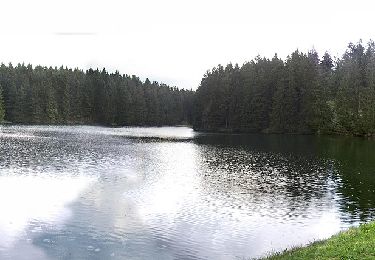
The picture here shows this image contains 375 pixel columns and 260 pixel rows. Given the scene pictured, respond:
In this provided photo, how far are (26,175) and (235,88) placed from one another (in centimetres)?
13237

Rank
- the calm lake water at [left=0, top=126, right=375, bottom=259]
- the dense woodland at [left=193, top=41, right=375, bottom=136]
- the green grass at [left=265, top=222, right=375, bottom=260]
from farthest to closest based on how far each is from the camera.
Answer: the dense woodland at [left=193, top=41, right=375, bottom=136], the calm lake water at [left=0, top=126, right=375, bottom=259], the green grass at [left=265, top=222, right=375, bottom=260]

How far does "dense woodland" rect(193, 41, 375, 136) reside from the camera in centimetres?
13212

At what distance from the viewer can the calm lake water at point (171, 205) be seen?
24.8 m

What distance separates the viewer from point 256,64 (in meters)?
178

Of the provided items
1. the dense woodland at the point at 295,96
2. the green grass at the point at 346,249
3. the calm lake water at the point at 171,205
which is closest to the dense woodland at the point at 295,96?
the dense woodland at the point at 295,96

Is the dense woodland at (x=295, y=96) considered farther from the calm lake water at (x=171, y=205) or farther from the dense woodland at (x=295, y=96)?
the calm lake water at (x=171, y=205)

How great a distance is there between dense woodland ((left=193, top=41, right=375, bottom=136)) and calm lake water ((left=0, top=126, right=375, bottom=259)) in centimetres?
7020

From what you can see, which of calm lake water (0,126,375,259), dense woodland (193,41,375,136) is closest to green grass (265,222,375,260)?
calm lake water (0,126,375,259)

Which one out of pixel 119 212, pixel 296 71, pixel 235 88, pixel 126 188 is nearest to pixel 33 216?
pixel 119 212

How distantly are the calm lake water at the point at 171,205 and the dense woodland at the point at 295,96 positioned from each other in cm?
7020

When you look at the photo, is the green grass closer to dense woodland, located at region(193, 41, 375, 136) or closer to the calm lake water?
the calm lake water

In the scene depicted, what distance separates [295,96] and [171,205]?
123125 mm

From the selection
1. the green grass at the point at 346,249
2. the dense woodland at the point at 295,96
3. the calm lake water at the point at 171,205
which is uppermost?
the dense woodland at the point at 295,96

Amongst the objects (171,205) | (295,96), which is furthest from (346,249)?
(295,96)
